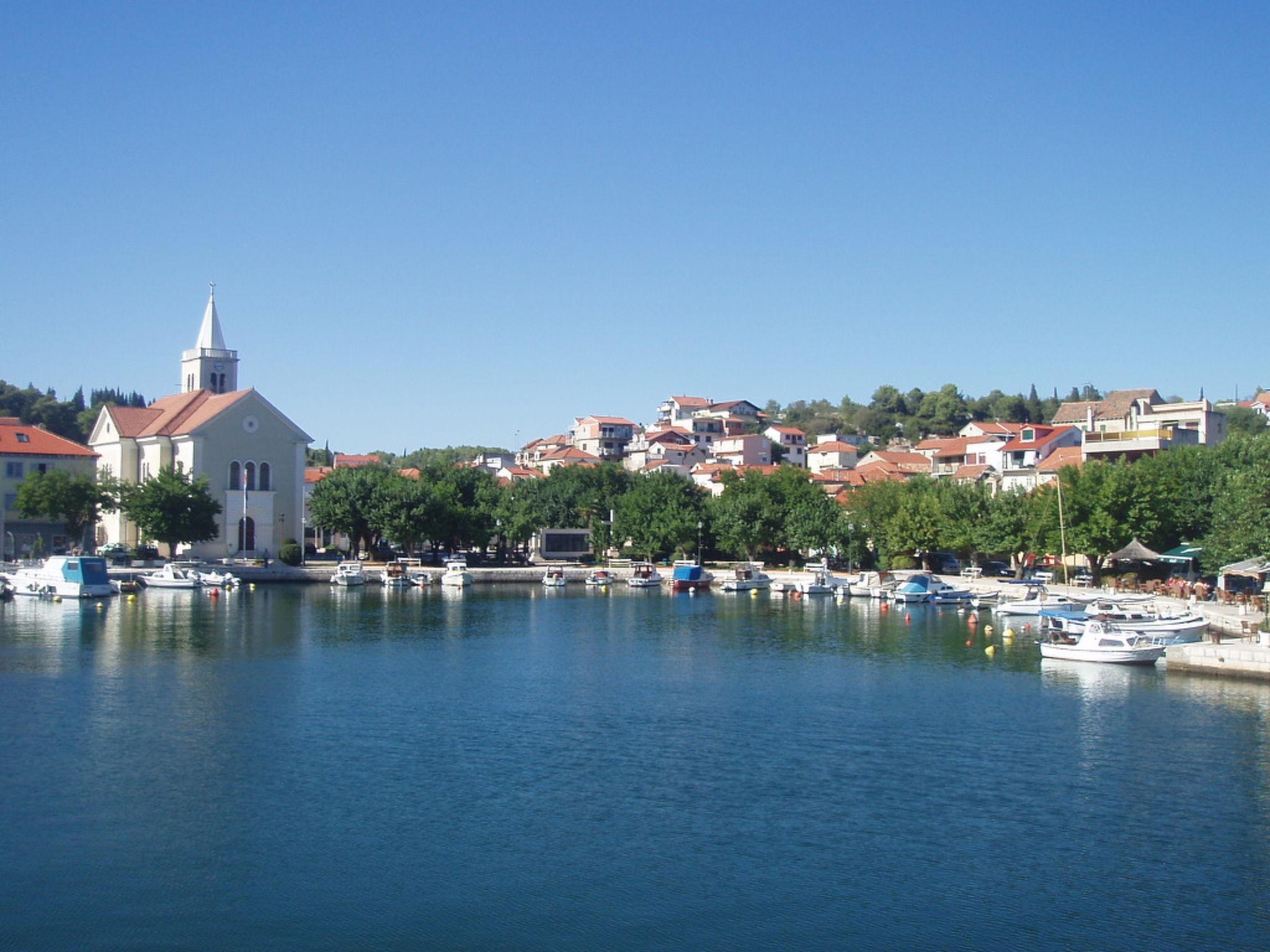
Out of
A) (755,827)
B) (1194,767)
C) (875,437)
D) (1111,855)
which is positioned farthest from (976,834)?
(875,437)

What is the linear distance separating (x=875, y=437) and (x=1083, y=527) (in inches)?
3670

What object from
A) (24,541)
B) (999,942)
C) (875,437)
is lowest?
(999,942)

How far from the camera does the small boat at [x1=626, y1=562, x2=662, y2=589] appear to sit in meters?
70.1

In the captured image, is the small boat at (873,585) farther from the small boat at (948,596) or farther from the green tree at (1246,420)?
the green tree at (1246,420)

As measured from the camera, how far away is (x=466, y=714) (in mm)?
28688

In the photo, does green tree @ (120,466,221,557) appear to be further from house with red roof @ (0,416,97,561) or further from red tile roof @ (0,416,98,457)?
red tile roof @ (0,416,98,457)

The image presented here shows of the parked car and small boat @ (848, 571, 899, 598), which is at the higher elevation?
the parked car

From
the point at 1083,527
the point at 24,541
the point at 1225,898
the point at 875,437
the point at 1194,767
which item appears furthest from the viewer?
the point at 875,437

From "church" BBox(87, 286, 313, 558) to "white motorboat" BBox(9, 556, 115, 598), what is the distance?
14.3 meters

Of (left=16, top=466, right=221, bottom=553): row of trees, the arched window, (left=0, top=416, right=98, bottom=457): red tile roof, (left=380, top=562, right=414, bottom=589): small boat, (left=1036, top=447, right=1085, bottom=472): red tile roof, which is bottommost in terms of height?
(left=380, top=562, right=414, bottom=589): small boat

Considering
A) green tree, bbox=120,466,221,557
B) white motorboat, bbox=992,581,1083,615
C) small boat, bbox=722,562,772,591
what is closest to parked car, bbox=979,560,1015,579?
small boat, bbox=722,562,772,591

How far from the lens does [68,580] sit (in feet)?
184

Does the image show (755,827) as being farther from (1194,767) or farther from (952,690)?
(952,690)

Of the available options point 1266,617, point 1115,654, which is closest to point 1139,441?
point 1266,617
